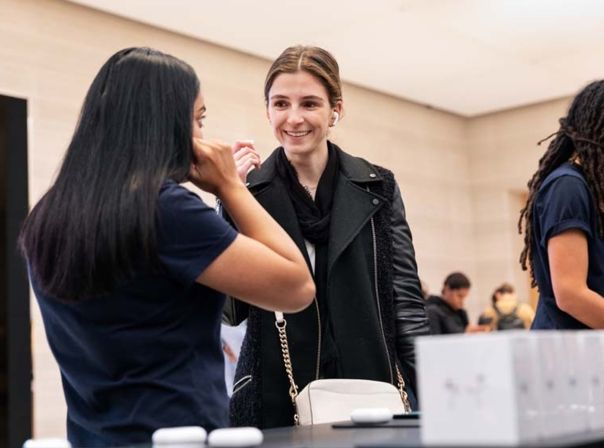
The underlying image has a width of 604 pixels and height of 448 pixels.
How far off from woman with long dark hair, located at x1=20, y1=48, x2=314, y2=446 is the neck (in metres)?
1.09

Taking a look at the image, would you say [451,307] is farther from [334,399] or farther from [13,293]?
[334,399]

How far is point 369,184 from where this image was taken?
9.52ft

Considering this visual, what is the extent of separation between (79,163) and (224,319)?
3.46 ft

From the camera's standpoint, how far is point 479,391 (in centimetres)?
118

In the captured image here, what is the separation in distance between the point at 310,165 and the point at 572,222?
83 centimetres

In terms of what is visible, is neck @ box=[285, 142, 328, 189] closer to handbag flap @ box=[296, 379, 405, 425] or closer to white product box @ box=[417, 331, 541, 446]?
handbag flap @ box=[296, 379, 405, 425]

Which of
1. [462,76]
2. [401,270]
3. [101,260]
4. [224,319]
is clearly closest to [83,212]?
[101,260]

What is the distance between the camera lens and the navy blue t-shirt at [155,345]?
169 cm

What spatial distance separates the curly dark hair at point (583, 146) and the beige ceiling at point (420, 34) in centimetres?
497

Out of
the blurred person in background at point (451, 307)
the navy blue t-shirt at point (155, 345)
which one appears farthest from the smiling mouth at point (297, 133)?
the blurred person in background at point (451, 307)

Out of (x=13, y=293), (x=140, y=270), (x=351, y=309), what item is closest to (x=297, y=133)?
(x=351, y=309)

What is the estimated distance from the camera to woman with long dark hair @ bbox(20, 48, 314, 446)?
5.55ft

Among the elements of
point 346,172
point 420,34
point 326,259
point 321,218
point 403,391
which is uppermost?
point 420,34

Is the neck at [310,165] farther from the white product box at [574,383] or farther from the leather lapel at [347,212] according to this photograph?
the white product box at [574,383]
